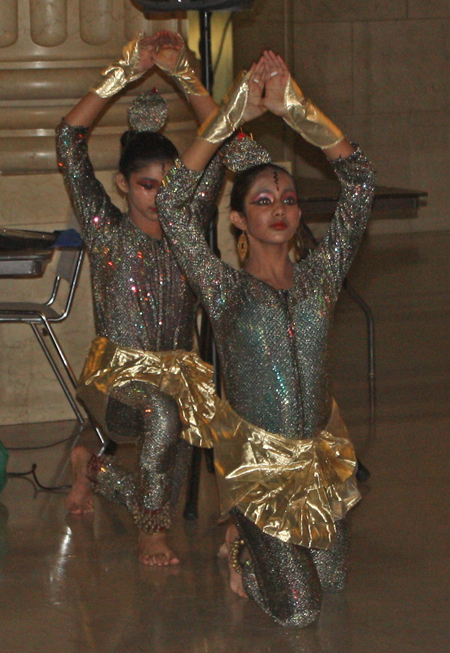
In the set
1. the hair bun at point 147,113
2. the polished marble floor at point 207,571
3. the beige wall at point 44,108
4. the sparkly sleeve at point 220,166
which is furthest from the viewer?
the beige wall at point 44,108

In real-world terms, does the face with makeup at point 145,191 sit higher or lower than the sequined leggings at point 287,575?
higher

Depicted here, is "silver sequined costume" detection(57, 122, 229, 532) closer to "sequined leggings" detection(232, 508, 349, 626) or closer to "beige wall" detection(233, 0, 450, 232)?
"sequined leggings" detection(232, 508, 349, 626)

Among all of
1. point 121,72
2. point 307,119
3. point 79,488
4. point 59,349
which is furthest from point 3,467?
point 307,119

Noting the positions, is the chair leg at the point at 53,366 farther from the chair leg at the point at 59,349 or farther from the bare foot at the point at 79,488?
the bare foot at the point at 79,488

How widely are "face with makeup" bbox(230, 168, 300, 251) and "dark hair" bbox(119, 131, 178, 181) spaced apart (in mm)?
538

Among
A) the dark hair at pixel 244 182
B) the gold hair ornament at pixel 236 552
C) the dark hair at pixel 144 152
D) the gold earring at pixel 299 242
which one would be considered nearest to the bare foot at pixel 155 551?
the gold hair ornament at pixel 236 552

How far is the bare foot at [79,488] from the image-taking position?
343 cm

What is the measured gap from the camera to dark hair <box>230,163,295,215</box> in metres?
2.81

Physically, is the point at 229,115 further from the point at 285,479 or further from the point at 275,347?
the point at 285,479

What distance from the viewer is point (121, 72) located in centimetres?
311

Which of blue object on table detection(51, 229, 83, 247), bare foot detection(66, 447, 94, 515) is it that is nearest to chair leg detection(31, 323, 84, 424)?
blue object on table detection(51, 229, 83, 247)

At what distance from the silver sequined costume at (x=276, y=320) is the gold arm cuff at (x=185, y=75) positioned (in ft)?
1.79

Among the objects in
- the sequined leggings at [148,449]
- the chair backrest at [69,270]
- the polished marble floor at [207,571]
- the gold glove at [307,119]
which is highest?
the gold glove at [307,119]

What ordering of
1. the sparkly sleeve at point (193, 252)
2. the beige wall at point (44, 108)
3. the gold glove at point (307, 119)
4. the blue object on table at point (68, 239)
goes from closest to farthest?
the gold glove at point (307, 119) → the sparkly sleeve at point (193, 252) → the blue object on table at point (68, 239) → the beige wall at point (44, 108)
